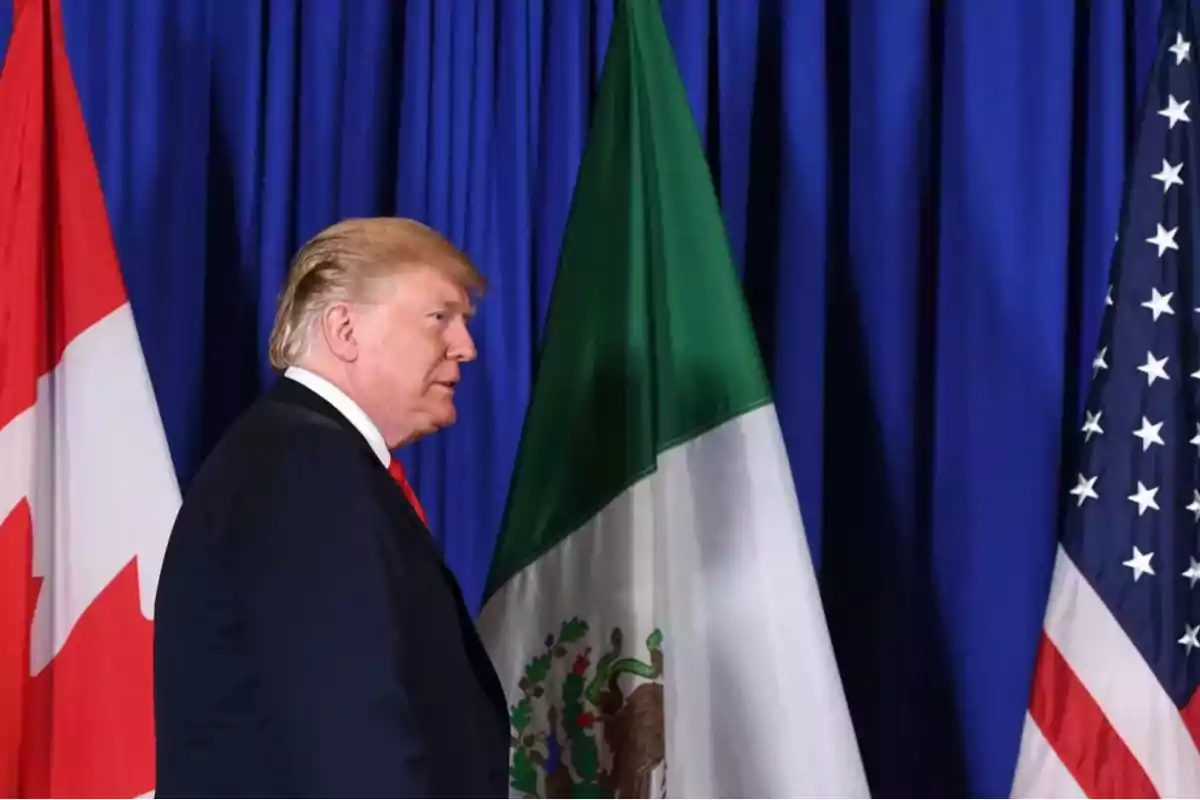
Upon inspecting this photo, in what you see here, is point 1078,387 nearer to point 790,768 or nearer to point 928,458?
point 928,458

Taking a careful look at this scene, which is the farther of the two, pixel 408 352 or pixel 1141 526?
pixel 1141 526

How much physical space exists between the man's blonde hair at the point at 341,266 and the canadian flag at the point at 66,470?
647 millimetres

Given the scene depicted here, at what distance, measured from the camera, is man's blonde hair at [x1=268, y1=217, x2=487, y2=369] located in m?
1.38

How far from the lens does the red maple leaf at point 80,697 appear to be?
188 cm

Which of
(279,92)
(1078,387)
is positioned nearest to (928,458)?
(1078,387)

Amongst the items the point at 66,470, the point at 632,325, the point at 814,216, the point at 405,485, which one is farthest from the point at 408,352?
the point at 814,216

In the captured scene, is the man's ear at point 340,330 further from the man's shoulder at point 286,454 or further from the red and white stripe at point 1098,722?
the red and white stripe at point 1098,722

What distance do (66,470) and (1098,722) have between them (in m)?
1.49

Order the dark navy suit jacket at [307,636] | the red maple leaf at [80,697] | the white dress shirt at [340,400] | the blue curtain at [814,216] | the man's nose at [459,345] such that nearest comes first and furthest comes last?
the dark navy suit jacket at [307,636], the white dress shirt at [340,400], the man's nose at [459,345], the red maple leaf at [80,697], the blue curtain at [814,216]

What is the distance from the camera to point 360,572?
3.90ft

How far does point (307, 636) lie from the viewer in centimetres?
119

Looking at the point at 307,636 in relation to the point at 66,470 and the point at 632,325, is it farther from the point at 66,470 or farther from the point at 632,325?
the point at 66,470

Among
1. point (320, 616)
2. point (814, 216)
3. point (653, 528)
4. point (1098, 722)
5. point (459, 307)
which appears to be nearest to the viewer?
point (320, 616)

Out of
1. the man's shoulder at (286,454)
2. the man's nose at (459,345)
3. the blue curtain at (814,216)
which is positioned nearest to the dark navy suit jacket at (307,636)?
the man's shoulder at (286,454)
